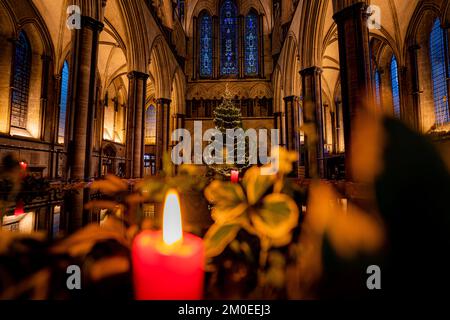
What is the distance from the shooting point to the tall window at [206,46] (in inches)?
719

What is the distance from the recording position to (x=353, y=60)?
566 centimetres

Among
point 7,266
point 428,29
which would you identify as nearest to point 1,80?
point 7,266

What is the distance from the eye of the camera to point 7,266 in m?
0.79

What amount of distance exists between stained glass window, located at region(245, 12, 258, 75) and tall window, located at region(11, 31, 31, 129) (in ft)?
44.9

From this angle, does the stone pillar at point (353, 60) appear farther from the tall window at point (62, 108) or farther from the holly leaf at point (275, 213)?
the tall window at point (62, 108)

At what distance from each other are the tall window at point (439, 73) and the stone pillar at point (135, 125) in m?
13.3

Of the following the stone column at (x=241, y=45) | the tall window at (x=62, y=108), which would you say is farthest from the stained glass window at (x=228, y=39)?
the tall window at (x=62, y=108)

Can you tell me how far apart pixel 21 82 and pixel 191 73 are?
1077 centimetres

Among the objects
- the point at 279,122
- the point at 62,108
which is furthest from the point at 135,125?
the point at 279,122

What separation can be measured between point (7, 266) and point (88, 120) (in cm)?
624

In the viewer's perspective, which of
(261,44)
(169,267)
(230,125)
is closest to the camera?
(169,267)

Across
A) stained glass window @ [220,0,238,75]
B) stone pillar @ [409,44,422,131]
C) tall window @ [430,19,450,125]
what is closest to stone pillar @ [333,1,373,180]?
tall window @ [430,19,450,125]

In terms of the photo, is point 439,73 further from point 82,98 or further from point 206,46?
point 206,46
